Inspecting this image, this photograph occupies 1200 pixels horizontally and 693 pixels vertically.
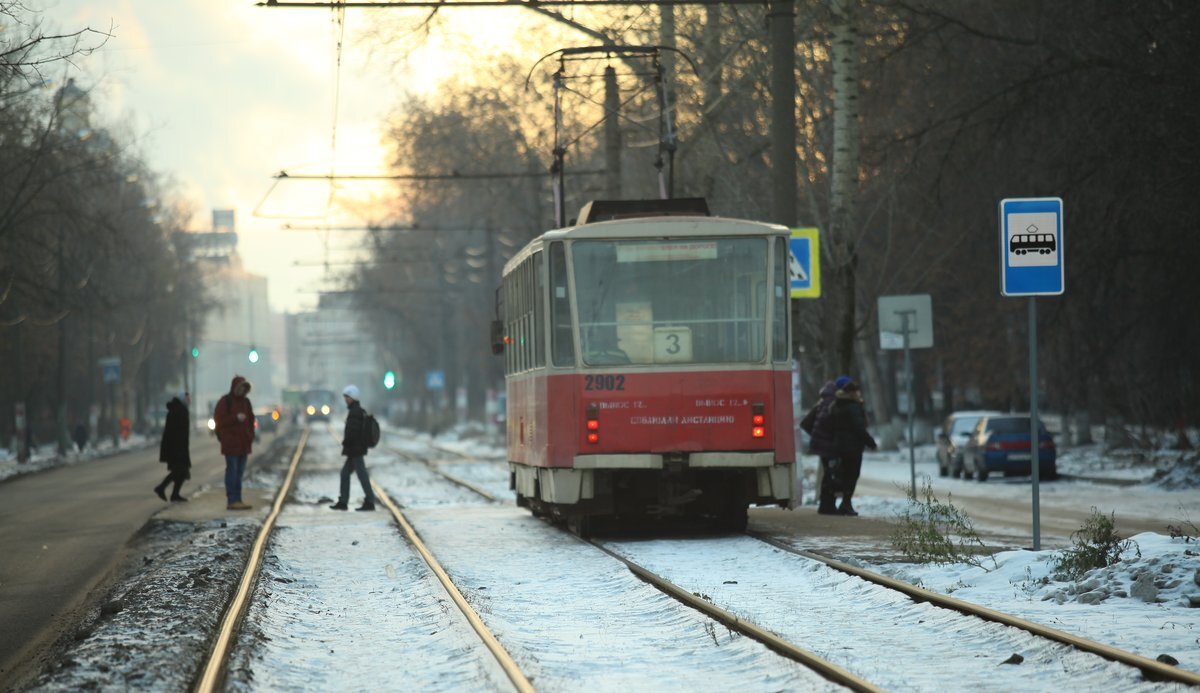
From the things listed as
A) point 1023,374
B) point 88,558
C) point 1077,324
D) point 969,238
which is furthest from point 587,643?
point 1023,374

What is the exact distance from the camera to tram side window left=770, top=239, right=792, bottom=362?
17.8 metres

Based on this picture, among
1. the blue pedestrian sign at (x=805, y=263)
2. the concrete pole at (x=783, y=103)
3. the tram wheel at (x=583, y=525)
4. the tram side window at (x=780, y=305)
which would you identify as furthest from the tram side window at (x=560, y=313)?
the concrete pole at (x=783, y=103)

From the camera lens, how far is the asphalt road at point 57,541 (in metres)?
12.9

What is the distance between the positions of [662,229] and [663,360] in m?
1.33

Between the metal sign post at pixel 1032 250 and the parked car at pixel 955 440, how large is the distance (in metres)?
24.8

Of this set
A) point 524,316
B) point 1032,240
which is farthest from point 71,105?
point 1032,240

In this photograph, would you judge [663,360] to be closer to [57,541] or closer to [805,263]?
[805,263]

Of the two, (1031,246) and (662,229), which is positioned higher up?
(662,229)

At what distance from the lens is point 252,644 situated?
10.5 meters

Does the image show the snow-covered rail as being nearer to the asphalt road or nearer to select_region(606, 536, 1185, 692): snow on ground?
select_region(606, 536, 1185, 692): snow on ground

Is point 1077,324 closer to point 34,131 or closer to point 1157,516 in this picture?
point 1157,516

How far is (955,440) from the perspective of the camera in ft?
130

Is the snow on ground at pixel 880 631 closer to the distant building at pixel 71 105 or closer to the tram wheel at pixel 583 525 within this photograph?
the tram wheel at pixel 583 525

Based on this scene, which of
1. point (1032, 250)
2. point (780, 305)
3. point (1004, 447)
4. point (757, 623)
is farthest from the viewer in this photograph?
point (1004, 447)
